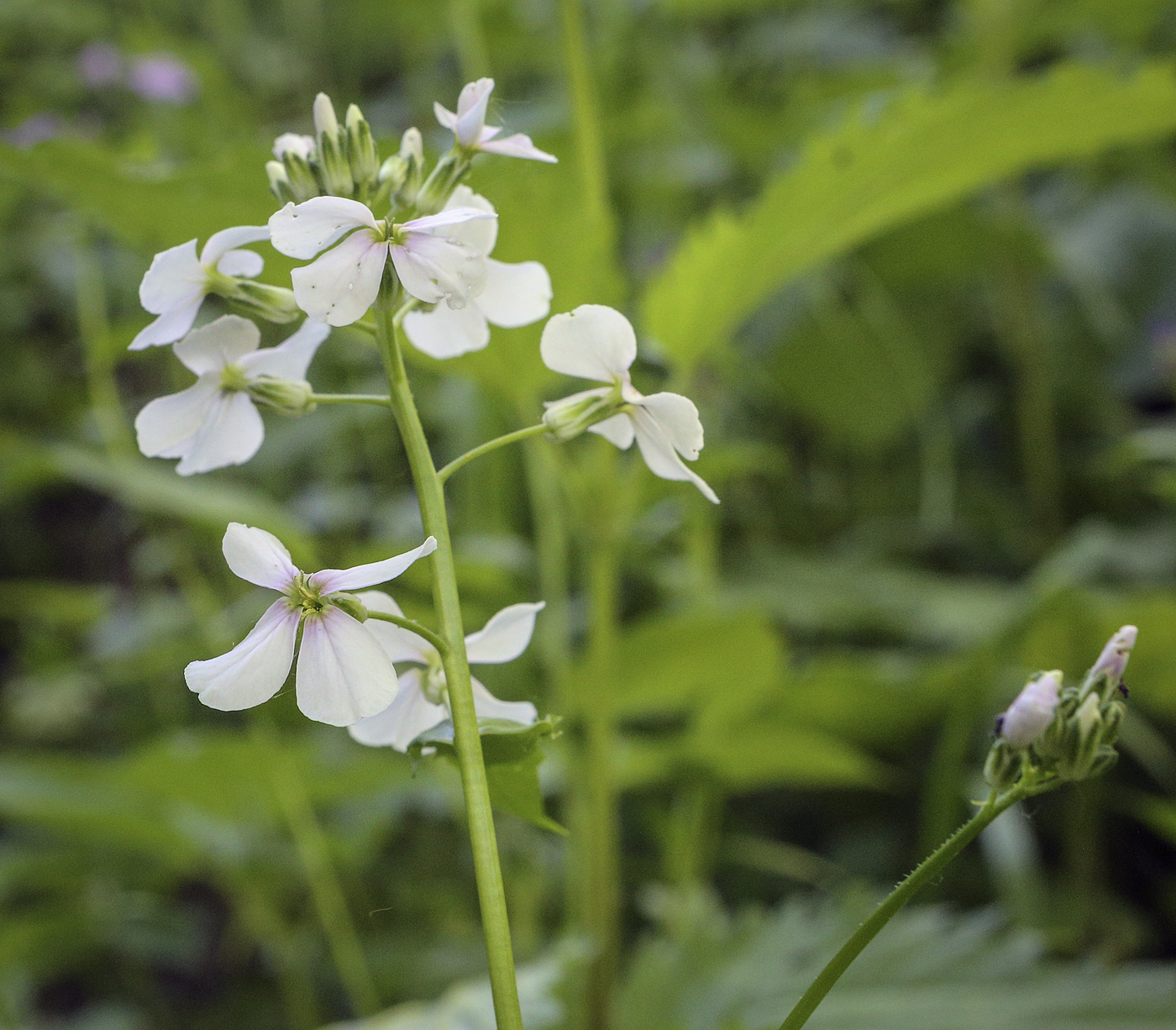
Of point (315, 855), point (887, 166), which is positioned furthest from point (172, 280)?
point (315, 855)

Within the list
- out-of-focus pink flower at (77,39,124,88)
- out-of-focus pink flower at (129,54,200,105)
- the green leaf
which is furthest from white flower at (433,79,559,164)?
out-of-focus pink flower at (77,39,124,88)

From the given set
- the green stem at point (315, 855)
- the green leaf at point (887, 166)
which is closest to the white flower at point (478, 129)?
the green leaf at point (887, 166)

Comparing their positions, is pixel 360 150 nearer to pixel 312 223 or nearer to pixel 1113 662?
pixel 312 223

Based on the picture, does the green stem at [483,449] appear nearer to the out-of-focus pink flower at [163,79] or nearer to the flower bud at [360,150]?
the flower bud at [360,150]

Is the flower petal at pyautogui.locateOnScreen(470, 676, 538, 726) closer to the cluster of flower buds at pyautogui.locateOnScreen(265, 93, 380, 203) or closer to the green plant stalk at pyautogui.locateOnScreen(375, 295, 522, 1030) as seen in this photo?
the green plant stalk at pyautogui.locateOnScreen(375, 295, 522, 1030)

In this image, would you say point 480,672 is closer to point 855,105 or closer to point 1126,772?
point 855,105

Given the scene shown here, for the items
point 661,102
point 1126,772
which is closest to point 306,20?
point 661,102
